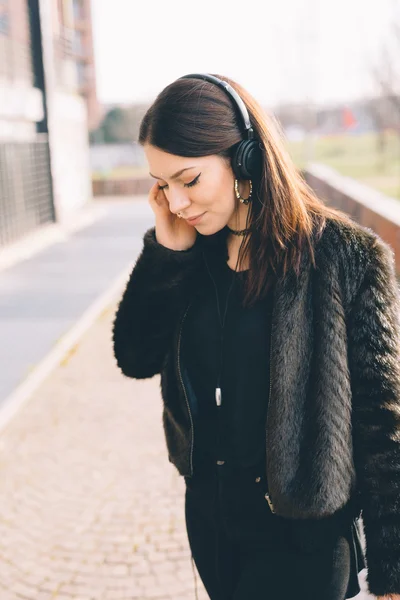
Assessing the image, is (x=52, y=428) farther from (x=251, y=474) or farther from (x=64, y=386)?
(x=251, y=474)

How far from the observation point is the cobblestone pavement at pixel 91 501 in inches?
138

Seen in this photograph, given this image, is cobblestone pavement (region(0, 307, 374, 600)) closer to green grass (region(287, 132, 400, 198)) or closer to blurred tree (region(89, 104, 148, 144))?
green grass (region(287, 132, 400, 198))

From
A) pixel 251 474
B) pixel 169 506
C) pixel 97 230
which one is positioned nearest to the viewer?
pixel 251 474

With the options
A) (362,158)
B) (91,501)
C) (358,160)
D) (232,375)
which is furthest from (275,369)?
(362,158)

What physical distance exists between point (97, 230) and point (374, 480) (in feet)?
54.7

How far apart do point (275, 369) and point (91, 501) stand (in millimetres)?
2882

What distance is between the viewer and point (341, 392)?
1756 millimetres

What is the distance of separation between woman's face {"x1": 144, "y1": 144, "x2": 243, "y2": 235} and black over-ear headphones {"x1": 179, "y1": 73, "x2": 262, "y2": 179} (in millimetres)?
43

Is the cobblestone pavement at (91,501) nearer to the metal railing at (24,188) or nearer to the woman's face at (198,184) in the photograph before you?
the woman's face at (198,184)

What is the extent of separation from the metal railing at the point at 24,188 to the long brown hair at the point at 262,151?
42.4ft

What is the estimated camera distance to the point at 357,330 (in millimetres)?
1752

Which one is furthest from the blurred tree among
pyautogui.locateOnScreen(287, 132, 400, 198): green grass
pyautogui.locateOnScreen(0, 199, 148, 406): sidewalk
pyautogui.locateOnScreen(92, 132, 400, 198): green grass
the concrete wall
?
pyautogui.locateOnScreen(0, 199, 148, 406): sidewalk

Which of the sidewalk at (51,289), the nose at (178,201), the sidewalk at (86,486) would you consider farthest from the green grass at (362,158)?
the nose at (178,201)

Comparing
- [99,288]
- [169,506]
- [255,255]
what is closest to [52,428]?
[169,506]
